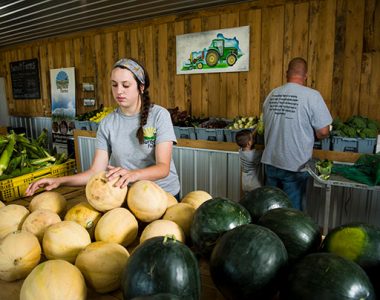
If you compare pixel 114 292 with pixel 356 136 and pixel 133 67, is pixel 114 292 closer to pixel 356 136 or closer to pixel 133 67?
pixel 133 67

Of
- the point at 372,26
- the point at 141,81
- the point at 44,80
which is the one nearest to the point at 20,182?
the point at 141,81

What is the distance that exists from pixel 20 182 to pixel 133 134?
0.86m

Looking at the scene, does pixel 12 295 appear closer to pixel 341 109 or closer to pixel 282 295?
pixel 282 295

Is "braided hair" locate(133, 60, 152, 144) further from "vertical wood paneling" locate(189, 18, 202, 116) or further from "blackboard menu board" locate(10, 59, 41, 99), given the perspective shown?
"blackboard menu board" locate(10, 59, 41, 99)

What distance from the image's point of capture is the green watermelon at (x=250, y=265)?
77cm

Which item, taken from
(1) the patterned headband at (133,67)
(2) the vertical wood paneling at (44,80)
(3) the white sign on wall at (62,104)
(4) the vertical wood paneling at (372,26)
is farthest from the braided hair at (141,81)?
(2) the vertical wood paneling at (44,80)

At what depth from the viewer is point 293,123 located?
3035 mm

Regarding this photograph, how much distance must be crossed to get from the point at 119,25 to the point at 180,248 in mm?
5649

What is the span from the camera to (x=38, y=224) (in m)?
1.15

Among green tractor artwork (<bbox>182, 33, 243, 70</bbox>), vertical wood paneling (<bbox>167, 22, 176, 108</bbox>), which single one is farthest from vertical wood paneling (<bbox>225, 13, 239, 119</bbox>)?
vertical wood paneling (<bbox>167, 22, 176, 108</bbox>)

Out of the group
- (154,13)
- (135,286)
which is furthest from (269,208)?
(154,13)

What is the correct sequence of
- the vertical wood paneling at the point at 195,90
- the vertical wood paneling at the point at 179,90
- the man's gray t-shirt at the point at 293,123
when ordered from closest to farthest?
the man's gray t-shirt at the point at 293,123 → the vertical wood paneling at the point at 195,90 → the vertical wood paneling at the point at 179,90

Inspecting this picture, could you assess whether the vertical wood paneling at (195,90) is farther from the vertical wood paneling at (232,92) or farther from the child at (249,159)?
the child at (249,159)

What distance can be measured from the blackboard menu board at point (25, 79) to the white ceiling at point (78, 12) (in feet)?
5.27
